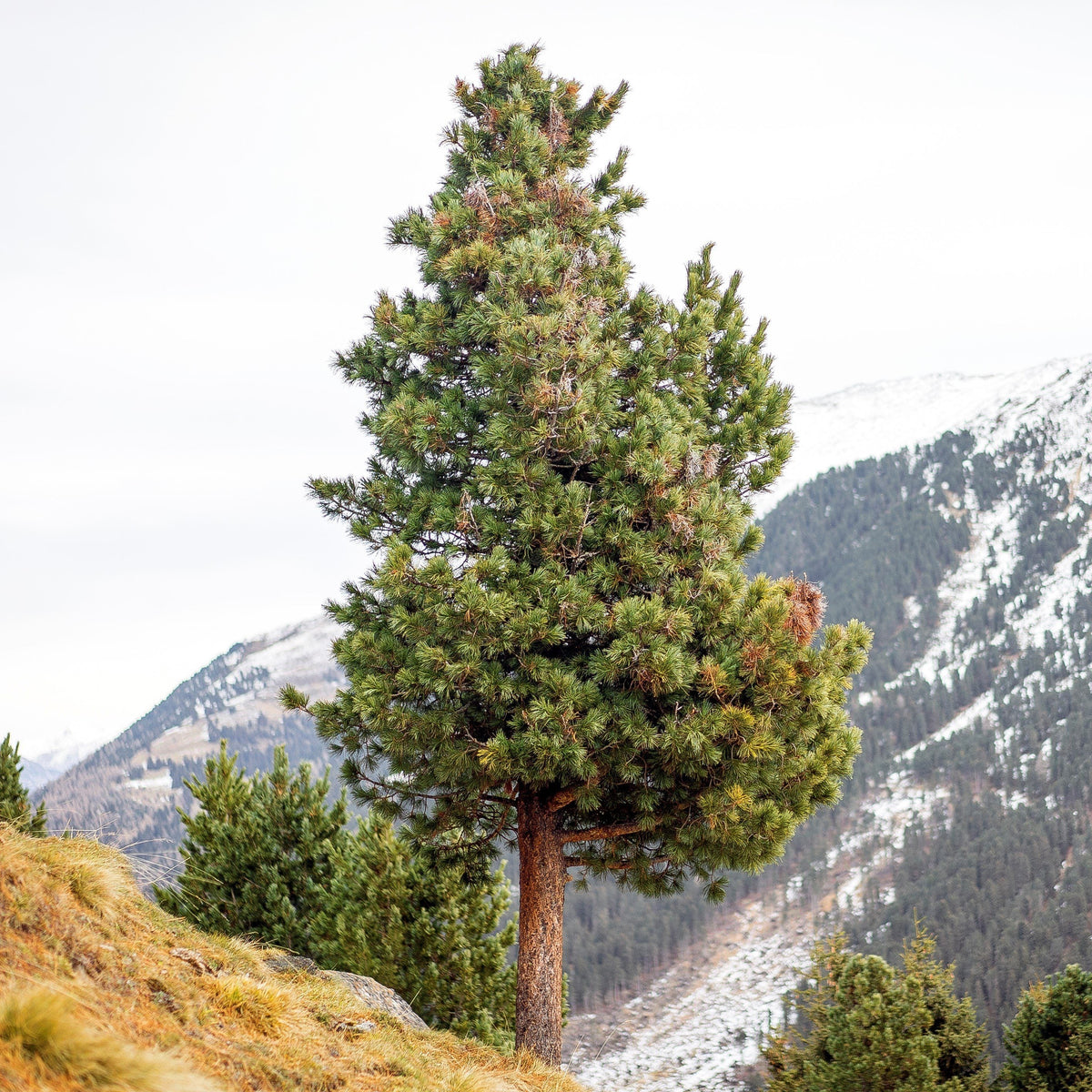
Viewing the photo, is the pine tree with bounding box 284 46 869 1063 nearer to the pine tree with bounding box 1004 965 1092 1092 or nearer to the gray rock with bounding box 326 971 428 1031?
the gray rock with bounding box 326 971 428 1031

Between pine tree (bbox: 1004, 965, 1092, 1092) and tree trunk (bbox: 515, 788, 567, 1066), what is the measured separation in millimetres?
8034

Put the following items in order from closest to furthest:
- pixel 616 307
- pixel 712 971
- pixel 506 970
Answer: pixel 616 307, pixel 506 970, pixel 712 971

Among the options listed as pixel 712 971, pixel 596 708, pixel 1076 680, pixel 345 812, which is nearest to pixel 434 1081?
pixel 596 708

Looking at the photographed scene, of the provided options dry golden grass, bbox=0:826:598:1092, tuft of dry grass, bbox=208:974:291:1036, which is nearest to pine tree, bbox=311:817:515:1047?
dry golden grass, bbox=0:826:598:1092

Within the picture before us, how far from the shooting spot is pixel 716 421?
9.87 meters

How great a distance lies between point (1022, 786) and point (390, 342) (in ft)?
502

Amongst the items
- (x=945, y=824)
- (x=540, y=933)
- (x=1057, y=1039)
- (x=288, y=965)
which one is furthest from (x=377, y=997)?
(x=945, y=824)

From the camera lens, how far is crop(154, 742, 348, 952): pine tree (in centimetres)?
1203

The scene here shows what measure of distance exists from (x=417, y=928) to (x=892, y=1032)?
864cm

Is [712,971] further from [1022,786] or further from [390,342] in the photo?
[390,342]

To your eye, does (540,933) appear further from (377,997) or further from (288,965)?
(288,965)

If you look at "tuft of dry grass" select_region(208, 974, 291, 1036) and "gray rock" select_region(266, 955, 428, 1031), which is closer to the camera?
"tuft of dry grass" select_region(208, 974, 291, 1036)

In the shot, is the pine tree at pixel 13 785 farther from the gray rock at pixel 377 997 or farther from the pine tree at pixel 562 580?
the gray rock at pixel 377 997

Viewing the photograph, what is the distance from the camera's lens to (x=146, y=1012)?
4613 mm
